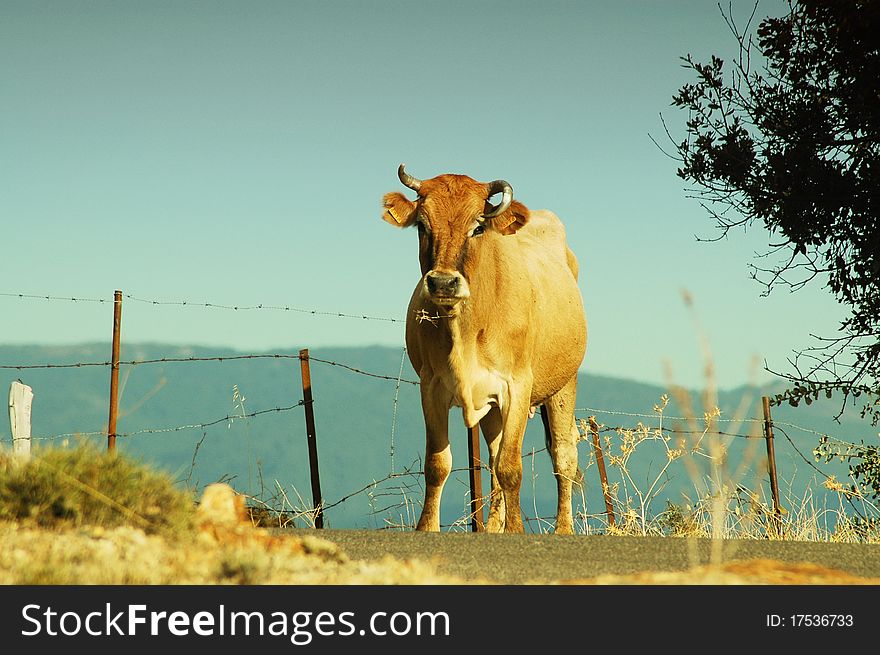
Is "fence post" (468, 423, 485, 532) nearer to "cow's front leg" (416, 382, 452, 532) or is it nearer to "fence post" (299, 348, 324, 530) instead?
"fence post" (299, 348, 324, 530)

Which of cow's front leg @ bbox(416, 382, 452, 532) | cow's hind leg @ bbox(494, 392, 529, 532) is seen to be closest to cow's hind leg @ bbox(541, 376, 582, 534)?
cow's hind leg @ bbox(494, 392, 529, 532)

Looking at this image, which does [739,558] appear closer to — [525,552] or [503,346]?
[525,552]

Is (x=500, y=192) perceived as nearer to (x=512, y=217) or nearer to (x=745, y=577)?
(x=512, y=217)

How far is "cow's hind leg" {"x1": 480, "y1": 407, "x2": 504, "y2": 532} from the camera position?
880 cm

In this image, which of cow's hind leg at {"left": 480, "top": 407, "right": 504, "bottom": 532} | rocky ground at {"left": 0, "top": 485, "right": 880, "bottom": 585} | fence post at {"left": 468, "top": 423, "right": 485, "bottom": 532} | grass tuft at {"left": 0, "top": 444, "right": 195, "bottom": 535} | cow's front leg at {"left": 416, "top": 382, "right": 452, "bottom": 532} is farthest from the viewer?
fence post at {"left": 468, "top": 423, "right": 485, "bottom": 532}

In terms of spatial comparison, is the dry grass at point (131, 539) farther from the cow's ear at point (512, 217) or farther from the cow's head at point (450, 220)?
the cow's ear at point (512, 217)

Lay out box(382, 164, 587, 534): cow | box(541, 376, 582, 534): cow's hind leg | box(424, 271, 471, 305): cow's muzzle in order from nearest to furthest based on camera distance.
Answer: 1. box(424, 271, 471, 305): cow's muzzle
2. box(382, 164, 587, 534): cow
3. box(541, 376, 582, 534): cow's hind leg

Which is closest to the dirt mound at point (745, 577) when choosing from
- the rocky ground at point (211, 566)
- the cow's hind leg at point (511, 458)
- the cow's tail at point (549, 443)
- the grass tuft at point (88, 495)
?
the rocky ground at point (211, 566)

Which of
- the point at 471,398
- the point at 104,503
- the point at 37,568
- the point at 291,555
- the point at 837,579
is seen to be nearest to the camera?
the point at 37,568

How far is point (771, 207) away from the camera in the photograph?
997 centimetres

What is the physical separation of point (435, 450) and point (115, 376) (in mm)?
3390

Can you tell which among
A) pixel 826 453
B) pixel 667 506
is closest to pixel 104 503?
Result: pixel 667 506

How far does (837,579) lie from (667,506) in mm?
6179

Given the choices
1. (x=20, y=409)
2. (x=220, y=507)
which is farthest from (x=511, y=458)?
(x=20, y=409)
